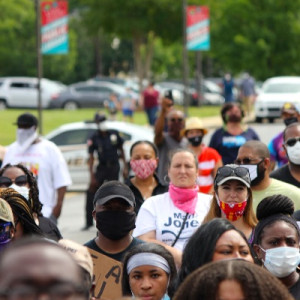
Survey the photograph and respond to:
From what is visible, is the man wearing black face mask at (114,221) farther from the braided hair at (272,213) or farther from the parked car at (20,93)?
the parked car at (20,93)

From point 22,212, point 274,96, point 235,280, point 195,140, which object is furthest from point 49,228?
point 274,96

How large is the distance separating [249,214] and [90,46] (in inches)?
2934

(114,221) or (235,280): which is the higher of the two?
(235,280)

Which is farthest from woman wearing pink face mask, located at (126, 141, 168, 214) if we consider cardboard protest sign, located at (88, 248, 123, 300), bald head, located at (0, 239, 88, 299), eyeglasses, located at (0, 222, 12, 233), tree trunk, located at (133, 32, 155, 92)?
tree trunk, located at (133, 32, 155, 92)

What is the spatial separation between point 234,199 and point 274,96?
29.8 metres

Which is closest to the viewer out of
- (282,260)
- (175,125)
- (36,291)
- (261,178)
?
(36,291)

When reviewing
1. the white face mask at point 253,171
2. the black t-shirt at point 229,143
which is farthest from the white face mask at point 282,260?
the black t-shirt at point 229,143

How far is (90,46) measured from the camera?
267 feet

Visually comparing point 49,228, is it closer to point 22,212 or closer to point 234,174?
point 22,212

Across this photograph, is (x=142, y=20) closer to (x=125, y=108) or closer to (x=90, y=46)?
(x=125, y=108)

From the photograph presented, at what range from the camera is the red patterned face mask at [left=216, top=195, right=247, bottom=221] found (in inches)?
289

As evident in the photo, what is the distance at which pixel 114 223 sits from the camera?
6.64m

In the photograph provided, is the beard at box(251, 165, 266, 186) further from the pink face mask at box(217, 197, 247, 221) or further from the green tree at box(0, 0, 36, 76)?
the green tree at box(0, 0, 36, 76)

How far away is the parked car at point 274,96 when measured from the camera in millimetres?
36750
